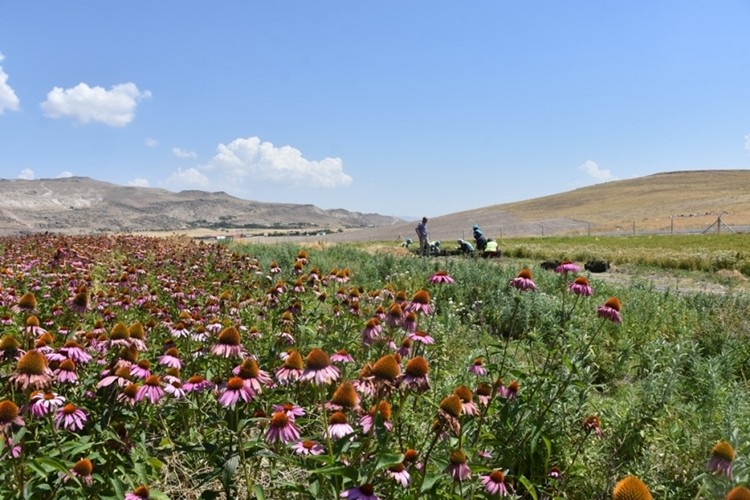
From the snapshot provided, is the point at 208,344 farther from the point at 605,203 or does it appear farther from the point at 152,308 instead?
the point at 605,203

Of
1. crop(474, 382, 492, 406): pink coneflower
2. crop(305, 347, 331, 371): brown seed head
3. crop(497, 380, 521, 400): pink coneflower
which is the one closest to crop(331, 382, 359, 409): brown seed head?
crop(305, 347, 331, 371): brown seed head

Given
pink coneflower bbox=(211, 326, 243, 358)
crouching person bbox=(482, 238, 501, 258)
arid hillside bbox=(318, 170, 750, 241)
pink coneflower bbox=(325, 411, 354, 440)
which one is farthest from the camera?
arid hillside bbox=(318, 170, 750, 241)

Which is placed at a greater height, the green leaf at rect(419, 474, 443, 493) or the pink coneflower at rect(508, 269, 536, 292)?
the pink coneflower at rect(508, 269, 536, 292)

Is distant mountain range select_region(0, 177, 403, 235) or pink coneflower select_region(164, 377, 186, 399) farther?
distant mountain range select_region(0, 177, 403, 235)

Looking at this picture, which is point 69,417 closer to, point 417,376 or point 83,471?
point 83,471

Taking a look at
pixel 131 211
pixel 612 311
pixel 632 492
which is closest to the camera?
pixel 632 492

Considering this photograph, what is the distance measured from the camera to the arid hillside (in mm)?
40312

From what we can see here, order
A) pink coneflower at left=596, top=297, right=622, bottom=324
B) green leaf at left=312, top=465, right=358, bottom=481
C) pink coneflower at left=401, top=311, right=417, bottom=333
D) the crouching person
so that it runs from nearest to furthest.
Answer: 1. green leaf at left=312, top=465, right=358, bottom=481
2. pink coneflower at left=401, top=311, right=417, bottom=333
3. pink coneflower at left=596, top=297, right=622, bottom=324
4. the crouching person

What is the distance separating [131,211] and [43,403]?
5467 inches

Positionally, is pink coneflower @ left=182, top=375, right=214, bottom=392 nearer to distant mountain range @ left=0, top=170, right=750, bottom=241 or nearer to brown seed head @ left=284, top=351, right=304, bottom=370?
brown seed head @ left=284, top=351, right=304, bottom=370

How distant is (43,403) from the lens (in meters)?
2.14

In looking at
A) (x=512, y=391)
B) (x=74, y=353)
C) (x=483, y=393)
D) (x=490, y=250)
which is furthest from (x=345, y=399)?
(x=490, y=250)

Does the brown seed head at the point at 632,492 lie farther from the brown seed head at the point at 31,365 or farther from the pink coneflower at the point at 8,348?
the pink coneflower at the point at 8,348

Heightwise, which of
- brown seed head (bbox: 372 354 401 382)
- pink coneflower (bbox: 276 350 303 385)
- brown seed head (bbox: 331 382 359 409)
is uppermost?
brown seed head (bbox: 372 354 401 382)
